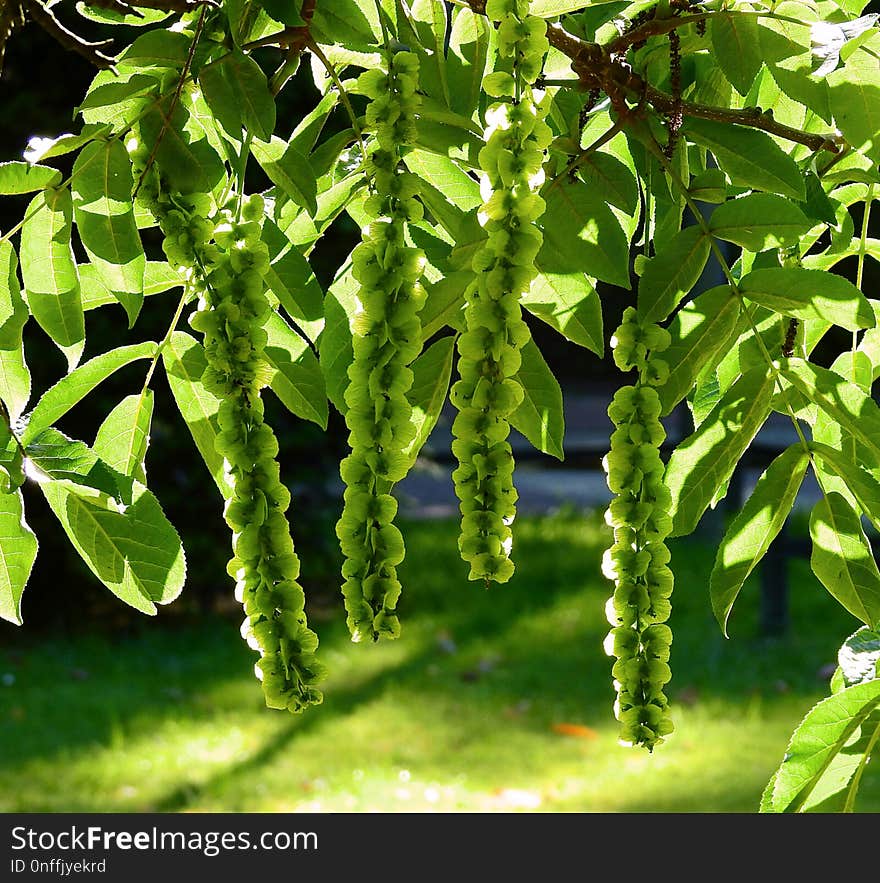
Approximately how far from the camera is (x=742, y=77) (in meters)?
0.92

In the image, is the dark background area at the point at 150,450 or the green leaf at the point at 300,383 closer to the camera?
the green leaf at the point at 300,383

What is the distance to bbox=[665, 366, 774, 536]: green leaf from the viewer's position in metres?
0.97

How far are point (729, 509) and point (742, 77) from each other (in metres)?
6.24

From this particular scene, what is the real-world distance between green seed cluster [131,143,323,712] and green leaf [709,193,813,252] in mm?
380

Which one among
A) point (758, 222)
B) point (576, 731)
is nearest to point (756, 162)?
point (758, 222)

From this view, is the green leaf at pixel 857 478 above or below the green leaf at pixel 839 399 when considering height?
below

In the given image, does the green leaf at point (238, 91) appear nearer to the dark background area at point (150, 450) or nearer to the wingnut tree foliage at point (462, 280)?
the wingnut tree foliage at point (462, 280)

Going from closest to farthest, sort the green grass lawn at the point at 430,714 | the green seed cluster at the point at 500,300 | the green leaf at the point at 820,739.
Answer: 1. the green seed cluster at the point at 500,300
2. the green leaf at the point at 820,739
3. the green grass lawn at the point at 430,714

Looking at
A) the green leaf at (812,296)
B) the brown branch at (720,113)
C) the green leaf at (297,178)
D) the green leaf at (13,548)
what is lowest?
the green leaf at (13,548)

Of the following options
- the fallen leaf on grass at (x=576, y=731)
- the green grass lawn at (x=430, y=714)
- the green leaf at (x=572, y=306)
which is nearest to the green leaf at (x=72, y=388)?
the green leaf at (x=572, y=306)

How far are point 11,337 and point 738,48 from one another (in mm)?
600

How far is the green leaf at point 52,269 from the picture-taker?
3.05 ft

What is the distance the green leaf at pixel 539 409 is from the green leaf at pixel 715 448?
10cm

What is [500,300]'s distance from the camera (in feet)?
2.29
